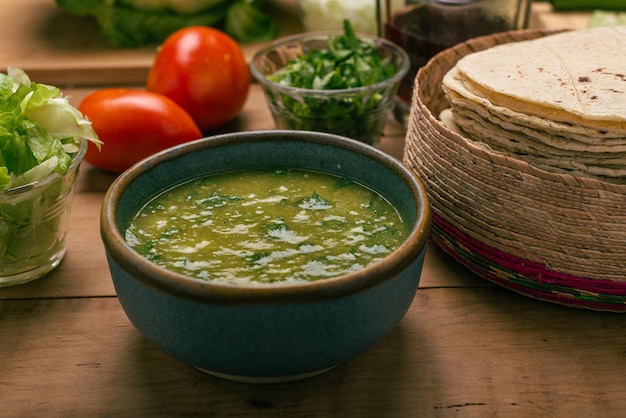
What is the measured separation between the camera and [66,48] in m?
2.79

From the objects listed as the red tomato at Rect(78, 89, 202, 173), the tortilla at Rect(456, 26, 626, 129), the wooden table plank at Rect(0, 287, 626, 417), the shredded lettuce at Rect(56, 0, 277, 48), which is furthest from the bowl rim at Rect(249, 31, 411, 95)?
the wooden table plank at Rect(0, 287, 626, 417)

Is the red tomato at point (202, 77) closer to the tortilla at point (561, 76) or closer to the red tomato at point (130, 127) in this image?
the red tomato at point (130, 127)

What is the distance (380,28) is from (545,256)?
47.0 inches

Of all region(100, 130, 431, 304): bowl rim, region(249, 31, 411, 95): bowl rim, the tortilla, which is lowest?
region(249, 31, 411, 95): bowl rim

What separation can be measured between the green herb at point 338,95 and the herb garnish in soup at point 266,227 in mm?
479

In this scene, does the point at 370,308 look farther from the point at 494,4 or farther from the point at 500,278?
the point at 494,4

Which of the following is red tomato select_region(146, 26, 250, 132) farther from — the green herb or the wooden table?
the wooden table

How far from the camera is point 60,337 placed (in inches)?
59.0

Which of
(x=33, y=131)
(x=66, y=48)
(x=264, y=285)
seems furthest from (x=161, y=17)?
(x=264, y=285)

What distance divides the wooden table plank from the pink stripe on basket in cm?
3

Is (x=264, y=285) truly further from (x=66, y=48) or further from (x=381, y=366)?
(x=66, y=48)

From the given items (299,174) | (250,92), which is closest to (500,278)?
(299,174)

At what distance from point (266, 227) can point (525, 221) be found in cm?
47

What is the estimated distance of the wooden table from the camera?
4.33 feet
